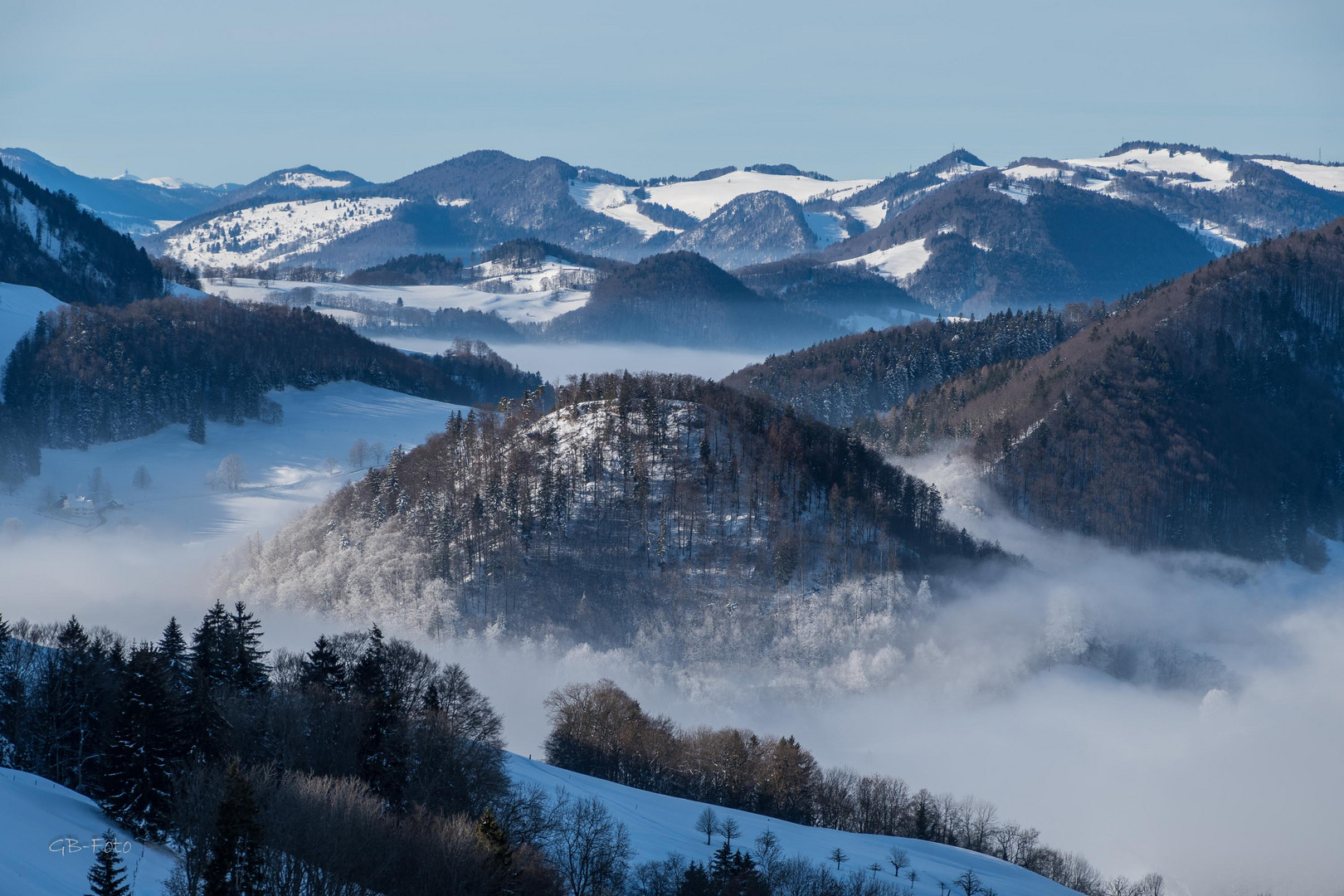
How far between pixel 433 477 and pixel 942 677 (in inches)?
2704

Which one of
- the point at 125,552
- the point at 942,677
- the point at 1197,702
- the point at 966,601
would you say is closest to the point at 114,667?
the point at 942,677

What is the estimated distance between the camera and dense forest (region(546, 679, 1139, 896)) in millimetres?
88250

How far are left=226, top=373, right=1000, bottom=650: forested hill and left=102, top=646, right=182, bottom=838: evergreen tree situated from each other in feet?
254

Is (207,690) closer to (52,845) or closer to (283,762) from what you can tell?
(283,762)

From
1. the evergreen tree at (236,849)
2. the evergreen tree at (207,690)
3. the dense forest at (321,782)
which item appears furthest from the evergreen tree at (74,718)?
the evergreen tree at (236,849)

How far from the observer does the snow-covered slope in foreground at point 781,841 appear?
67.0 meters

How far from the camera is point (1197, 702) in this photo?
507ft

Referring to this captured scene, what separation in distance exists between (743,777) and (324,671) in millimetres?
38008

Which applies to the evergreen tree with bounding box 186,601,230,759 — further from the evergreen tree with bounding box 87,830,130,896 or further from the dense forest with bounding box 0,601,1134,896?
the evergreen tree with bounding box 87,830,130,896

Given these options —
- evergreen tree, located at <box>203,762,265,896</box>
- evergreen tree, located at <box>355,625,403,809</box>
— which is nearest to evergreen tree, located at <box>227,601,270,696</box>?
evergreen tree, located at <box>355,625,403,809</box>

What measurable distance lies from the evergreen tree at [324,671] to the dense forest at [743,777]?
30.8 meters

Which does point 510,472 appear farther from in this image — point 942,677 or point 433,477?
point 942,677

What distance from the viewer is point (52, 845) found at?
42531 millimetres

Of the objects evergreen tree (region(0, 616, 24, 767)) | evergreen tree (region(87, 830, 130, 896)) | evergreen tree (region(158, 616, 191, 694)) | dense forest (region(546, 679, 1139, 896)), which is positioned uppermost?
evergreen tree (region(158, 616, 191, 694))
